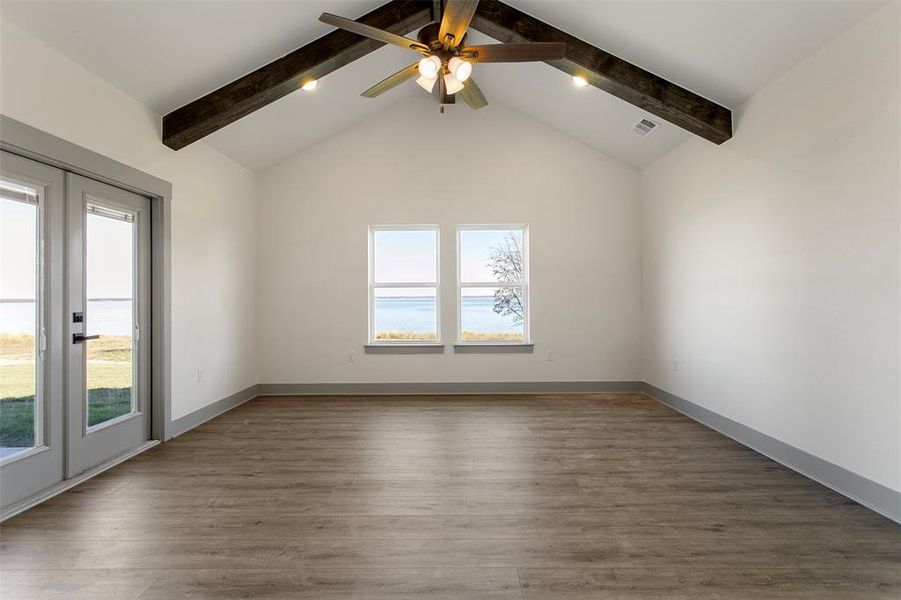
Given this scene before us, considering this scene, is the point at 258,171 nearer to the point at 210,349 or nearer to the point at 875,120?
the point at 210,349

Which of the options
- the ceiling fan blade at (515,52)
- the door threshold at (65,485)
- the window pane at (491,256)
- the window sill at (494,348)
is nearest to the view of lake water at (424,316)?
the window sill at (494,348)

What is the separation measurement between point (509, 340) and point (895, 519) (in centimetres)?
362

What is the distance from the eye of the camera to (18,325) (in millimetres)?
2514

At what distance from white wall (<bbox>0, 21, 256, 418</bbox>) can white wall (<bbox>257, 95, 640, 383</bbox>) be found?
1.44 ft

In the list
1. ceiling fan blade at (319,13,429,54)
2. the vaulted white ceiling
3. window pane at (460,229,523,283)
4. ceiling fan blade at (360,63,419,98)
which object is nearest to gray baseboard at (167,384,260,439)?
the vaulted white ceiling

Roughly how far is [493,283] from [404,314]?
1211mm

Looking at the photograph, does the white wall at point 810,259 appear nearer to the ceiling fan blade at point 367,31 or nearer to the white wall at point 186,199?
the ceiling fan blade at point 367,31

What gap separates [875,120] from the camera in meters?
2.38

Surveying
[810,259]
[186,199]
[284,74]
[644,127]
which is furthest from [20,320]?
[644,127]

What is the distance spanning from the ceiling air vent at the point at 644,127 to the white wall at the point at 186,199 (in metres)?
4.41

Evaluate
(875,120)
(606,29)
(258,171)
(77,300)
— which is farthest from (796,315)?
(258,171)

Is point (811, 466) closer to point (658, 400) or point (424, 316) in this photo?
point (658, 400)

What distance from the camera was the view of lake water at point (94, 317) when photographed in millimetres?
2465

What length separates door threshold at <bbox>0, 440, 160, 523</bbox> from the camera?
2396mm
